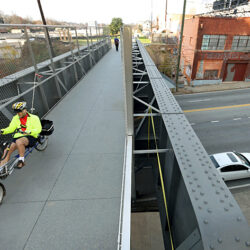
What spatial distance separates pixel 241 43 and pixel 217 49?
3.28 meters

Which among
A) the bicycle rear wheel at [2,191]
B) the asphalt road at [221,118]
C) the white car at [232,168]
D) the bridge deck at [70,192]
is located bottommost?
the asphalt road at [221,118]

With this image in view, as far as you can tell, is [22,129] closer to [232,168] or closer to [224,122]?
[232,168]

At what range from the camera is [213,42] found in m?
22.9

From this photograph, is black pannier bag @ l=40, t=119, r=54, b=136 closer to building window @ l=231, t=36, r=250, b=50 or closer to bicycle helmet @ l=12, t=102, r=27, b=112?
bicycle helmet @ l=12, t=102, r=27, b=112

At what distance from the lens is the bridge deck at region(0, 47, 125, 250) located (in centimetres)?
274

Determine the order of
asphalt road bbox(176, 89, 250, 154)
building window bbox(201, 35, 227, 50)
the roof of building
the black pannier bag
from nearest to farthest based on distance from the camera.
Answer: the black pannier bag
asphalt road bbox(176, 89, 250, 154)
the roof of building
building window bbox(201, 35, 227, 50)

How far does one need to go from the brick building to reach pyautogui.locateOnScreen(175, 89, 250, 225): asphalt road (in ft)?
13.7

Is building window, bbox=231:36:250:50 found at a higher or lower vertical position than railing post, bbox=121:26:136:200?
lower

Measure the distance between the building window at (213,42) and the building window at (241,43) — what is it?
1.51 metres

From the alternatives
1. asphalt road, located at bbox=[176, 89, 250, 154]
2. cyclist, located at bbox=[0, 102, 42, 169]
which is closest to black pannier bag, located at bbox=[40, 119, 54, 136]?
cyclist, located at bbox=[0, 102, 42, 169]

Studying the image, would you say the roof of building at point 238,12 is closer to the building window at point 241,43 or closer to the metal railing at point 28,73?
the building window at point 241,43

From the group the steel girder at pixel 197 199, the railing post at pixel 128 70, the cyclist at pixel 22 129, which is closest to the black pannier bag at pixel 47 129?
the cyclist at pixel 22 129

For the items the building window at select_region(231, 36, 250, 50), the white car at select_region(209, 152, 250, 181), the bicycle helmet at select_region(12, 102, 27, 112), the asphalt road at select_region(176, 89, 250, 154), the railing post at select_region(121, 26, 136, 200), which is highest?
the railing post at select_region(121, 26, 136, 200)

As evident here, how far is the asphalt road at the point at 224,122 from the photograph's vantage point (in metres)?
8.76
